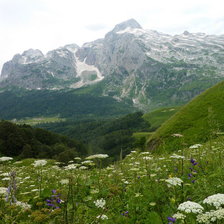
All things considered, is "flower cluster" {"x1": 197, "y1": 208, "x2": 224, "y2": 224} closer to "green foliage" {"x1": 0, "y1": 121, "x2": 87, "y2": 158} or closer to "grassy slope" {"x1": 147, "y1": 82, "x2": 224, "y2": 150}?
"grassy slope" {"x1": 147, "y1": 82, "x2": 224, "y2": 150}

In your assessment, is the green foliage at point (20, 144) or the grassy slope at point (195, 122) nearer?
the grassy slope at point (195, 122)

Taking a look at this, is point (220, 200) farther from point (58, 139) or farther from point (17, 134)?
point (58, 139)

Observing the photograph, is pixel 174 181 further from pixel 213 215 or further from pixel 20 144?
pixel 20 144

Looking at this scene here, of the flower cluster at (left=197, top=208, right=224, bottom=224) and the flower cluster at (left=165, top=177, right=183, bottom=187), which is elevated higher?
the flower cluster at (left=197, top=208, right=224, bottom=224)

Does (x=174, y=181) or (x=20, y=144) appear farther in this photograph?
(x=20, y=144)

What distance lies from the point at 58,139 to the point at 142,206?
4494 inches

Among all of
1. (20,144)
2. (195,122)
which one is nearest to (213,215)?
(195,122)

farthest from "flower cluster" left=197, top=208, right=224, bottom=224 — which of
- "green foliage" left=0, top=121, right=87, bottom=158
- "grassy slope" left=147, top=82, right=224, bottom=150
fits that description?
"green foliage" left=0, top=121, right=87, bottom=158

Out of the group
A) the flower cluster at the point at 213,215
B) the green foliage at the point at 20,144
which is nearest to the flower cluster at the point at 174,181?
the flower cluster at the point at 213,215

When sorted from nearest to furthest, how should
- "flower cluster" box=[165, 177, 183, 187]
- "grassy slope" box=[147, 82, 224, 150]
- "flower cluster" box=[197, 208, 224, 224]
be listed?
"flower cluster" box=[197, 208, 224, 224], "flower cluster" box=[165, 177, 183, 187], "grassy slope" box=[147, 82, 224, 150]

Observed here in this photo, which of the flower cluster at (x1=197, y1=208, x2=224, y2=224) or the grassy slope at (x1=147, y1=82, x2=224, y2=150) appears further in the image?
the grassy slope at (x1=147, y1=82, x2=224, y2=150)

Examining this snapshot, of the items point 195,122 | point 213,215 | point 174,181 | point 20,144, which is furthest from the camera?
point 20,144

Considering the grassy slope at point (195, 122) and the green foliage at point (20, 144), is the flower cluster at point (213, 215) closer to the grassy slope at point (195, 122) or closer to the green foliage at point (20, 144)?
the grassy slope at point (195, 122)

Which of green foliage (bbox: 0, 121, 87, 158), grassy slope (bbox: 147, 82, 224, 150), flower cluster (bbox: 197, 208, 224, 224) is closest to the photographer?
flower cluster (bbox: 197, 208, 224, 224)
